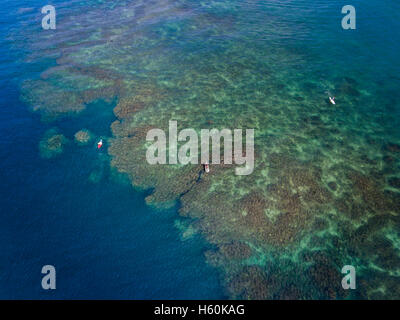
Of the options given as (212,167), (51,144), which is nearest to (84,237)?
(51,144)

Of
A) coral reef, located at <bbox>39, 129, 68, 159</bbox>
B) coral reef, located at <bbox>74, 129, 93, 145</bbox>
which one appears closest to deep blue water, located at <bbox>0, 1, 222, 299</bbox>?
coral reef, located at <bbox>39, 129, 68, 159</bbox>

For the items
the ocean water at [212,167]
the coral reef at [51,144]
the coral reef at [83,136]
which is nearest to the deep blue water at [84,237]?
the ocean water at [212,167]

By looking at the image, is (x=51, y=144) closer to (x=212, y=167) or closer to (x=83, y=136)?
(x=83, y=136)

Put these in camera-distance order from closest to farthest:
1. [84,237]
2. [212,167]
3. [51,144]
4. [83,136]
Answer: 1. [84,237]
2. [212,167]
3. [51,144]
4. [83,136]

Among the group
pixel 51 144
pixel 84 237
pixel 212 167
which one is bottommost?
pixel 84 237

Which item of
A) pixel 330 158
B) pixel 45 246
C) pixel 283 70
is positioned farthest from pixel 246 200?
pixel 283 70

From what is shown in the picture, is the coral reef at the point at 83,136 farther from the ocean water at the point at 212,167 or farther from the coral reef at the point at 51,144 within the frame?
the coral reef at the point at 51,144
